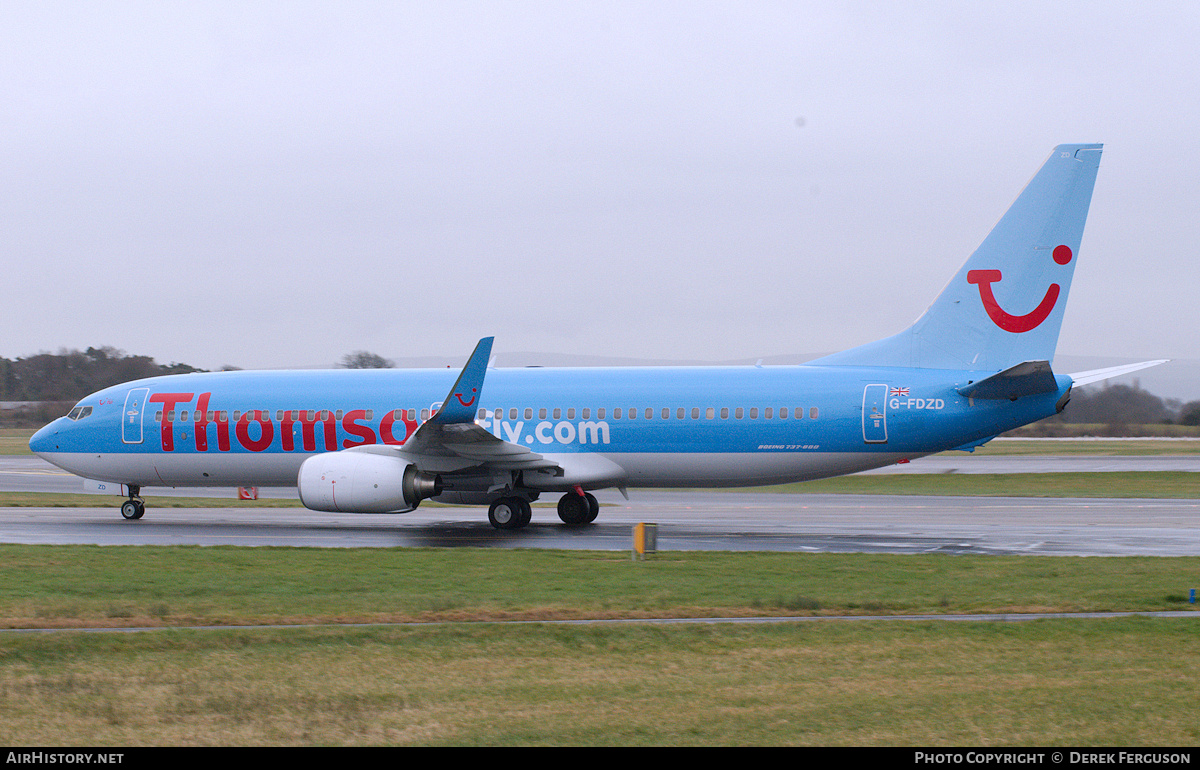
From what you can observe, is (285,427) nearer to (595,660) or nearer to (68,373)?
(595,660)

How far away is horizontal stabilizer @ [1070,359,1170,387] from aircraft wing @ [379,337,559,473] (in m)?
11.2

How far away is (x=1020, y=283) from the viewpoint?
2316cm

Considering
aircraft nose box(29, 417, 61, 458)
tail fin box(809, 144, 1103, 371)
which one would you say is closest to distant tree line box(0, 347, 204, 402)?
aircraft nose box(29, 417, 61, 458)

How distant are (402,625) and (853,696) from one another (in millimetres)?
5003

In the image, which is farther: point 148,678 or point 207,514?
point 207,514

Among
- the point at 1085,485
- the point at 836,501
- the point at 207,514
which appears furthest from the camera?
the point at 1085,485

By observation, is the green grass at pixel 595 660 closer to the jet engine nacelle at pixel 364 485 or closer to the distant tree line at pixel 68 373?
the jet engine nacelle at pixel 364 485

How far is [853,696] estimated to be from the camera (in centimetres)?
845

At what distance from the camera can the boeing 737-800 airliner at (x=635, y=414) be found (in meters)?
22.6

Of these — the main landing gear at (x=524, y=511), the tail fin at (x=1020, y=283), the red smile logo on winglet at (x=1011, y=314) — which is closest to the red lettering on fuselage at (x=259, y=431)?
the main landing gear at (x=524, y=511)

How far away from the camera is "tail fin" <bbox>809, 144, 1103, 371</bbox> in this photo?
75.2 feet

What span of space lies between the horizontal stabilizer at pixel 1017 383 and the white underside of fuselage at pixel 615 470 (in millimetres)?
1990
